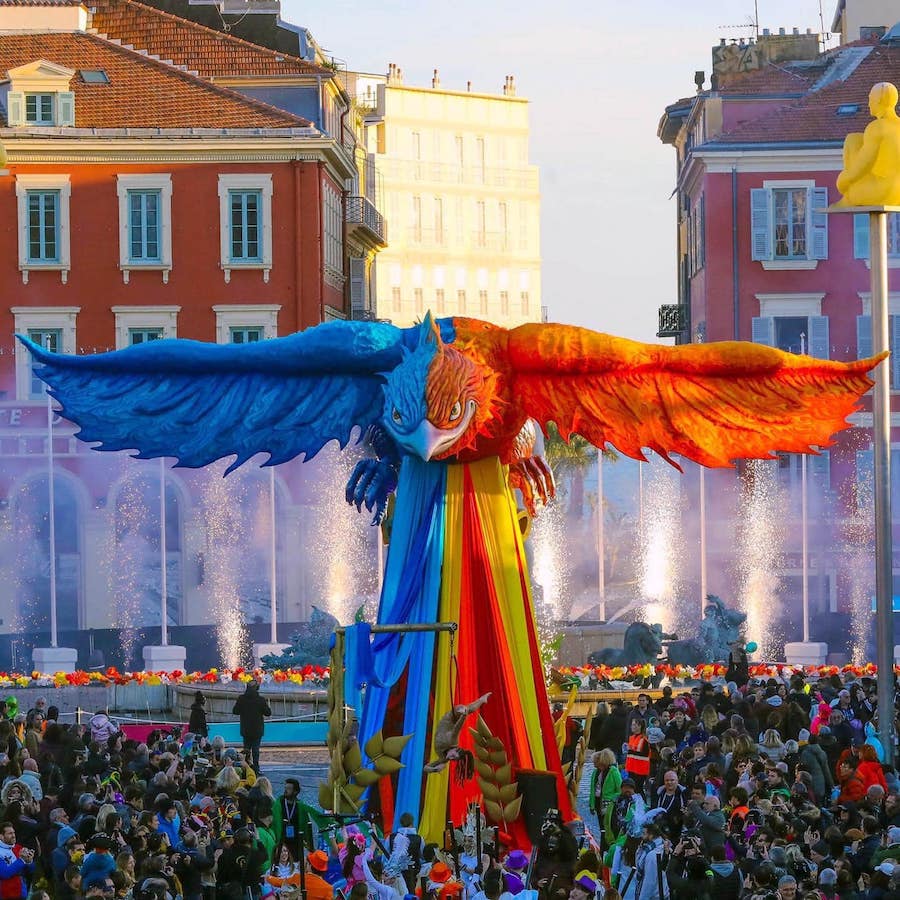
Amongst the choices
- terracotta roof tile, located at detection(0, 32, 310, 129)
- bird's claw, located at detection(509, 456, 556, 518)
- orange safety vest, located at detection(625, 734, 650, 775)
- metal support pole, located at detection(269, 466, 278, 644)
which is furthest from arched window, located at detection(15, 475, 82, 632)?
bird's claw, located at detection(509, 456, 556, 518)

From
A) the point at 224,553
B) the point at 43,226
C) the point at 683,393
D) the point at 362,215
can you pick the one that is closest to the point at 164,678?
the point at 224,553

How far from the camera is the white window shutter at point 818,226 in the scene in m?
54.4

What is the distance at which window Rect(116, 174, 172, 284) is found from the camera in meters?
53.3

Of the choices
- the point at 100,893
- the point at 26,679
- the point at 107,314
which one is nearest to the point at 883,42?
the point at 107,314

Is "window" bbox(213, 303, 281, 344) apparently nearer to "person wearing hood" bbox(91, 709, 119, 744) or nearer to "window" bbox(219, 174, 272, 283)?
"window" bbox(219, 174, 272, 283)

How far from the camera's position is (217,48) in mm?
57125

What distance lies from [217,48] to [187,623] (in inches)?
544

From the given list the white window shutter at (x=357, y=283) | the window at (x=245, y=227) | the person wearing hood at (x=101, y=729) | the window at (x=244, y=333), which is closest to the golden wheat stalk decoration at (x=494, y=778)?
the person wearing hood at (x=101, y=729)

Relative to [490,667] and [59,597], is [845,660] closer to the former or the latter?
[59,597]

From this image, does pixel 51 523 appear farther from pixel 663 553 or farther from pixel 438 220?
pixel 438 220

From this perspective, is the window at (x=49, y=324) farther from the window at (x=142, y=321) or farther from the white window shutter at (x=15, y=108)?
the white window shutter at (x=15, y=108)

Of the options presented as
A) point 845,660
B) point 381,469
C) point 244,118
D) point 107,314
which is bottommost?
point 845,660

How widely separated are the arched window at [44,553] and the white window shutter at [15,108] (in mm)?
7971

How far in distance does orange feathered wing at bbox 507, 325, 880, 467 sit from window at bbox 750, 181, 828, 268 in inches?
1347
